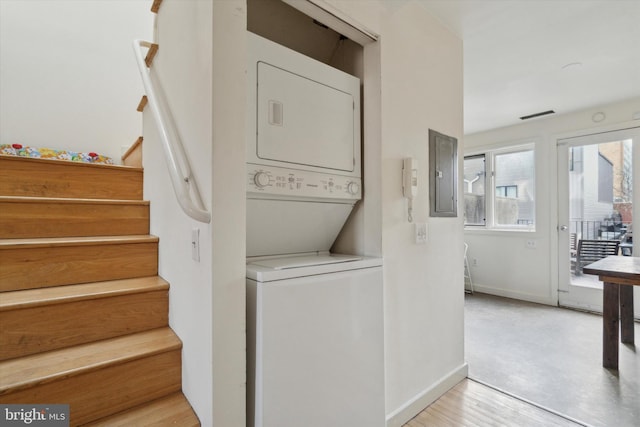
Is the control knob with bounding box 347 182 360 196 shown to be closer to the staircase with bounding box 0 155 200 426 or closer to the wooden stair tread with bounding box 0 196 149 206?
the staircase with bounding box 0 155 200 426

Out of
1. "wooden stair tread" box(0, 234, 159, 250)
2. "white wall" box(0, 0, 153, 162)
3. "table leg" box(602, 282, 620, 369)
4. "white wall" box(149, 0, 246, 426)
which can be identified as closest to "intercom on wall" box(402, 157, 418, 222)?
"white wall" box(149, 0, 246, 426)

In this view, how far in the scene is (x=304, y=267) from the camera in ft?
4.02

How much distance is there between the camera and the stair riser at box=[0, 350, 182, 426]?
106 centimetres

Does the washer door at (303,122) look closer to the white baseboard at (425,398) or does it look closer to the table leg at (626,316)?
the white baseboard at (425,398)

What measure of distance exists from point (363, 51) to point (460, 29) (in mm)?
968

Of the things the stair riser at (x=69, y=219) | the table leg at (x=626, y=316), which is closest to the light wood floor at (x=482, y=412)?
the table leg at (x=626, y=316)

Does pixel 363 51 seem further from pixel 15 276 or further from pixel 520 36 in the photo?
pixel 15 276

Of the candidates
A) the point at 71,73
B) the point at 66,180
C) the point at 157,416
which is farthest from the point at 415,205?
the point at 71,73

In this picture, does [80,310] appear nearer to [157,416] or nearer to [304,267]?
[157,416]

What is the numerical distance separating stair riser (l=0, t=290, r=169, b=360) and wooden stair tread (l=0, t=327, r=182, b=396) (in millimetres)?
32

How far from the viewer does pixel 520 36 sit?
2.21 meters

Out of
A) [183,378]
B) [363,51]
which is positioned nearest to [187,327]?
[183,378]

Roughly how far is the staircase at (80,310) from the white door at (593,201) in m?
4.54

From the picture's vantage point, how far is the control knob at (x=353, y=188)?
1.60m
